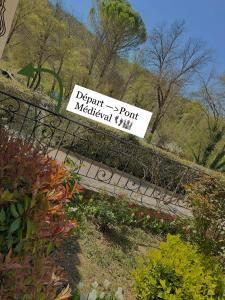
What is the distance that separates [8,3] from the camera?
3.12 m

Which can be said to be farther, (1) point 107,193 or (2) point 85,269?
(1) point 107,193

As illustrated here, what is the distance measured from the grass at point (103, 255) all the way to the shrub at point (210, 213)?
95 centimetres

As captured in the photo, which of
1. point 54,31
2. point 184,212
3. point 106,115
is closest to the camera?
point 106,115

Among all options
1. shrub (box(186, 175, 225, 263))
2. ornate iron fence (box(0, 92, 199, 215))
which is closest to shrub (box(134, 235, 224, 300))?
shrub (box(186, 175, 225, 263))

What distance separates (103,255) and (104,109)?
2.11 m

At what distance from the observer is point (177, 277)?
3.18 meters

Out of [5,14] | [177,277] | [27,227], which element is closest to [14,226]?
[27,227]

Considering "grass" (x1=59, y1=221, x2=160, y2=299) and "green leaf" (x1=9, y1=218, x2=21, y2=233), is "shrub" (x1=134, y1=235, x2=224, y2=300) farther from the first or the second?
"green leaf" (x1=9, y1=218, x2=21, y2=233)

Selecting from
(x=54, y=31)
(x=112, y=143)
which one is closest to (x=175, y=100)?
(x=54, y=31)

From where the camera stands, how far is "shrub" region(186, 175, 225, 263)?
14.1 feet

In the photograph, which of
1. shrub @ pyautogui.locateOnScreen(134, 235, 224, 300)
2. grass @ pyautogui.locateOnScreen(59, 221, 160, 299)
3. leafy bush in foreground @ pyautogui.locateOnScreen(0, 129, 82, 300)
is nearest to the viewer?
leafy bush in foreground @ pyautogui.locateOnScreen(0, 129, 82, 300)

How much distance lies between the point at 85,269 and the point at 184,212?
352 cm

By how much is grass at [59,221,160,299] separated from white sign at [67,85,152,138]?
1.56 metres

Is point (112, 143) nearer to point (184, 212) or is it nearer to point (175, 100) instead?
point (184, 212)
